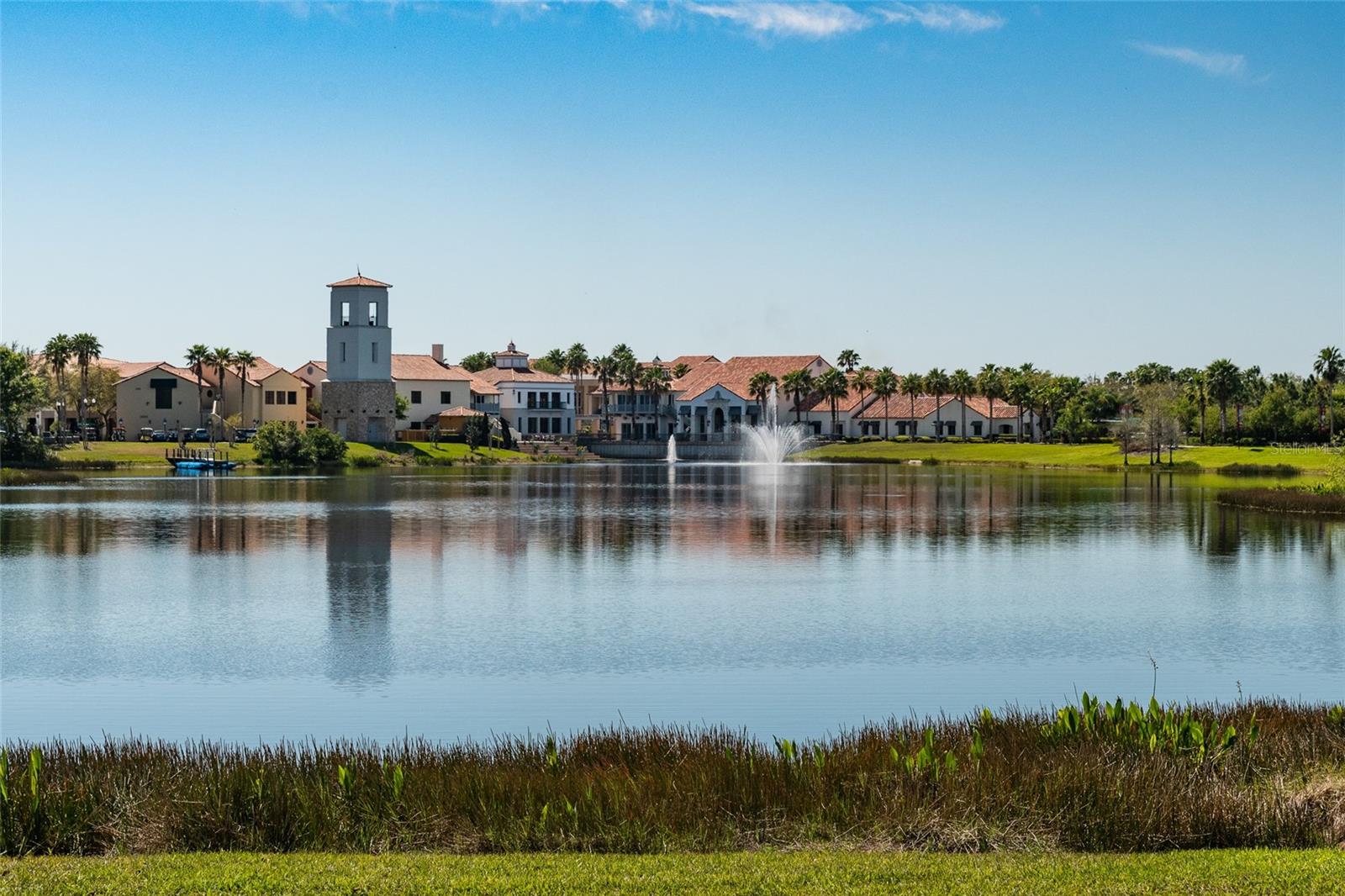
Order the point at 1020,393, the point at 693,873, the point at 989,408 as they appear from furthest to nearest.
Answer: the point at 989,408 → the point at 1020,393 → the point at 693,873

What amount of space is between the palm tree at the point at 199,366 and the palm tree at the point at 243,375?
101 inches

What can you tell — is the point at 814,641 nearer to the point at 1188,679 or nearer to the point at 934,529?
the point at 1188,679

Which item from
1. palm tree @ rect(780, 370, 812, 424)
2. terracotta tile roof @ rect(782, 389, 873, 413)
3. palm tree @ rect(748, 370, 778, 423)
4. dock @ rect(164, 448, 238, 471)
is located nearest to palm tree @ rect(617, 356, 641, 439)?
palm tree @ rect(748, 370, 778, 423)

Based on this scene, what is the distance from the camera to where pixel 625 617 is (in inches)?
1043

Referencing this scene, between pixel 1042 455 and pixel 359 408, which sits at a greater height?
pixel 359 408

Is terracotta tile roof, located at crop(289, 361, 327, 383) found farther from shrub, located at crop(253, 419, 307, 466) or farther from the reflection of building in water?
the reflection of building in water

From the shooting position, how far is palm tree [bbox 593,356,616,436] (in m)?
142

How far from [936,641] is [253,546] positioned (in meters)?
23.3

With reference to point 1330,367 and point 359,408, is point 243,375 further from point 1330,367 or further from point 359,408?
point 1330,367

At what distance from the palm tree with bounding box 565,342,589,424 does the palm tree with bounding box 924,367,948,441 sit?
35787 mm

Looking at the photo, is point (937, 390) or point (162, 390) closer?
point (162, 390)

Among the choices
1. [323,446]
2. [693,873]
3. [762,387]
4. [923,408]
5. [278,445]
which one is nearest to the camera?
[693,873]

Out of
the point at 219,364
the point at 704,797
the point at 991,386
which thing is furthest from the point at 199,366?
the point at 704,797

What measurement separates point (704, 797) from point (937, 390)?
129068mm
